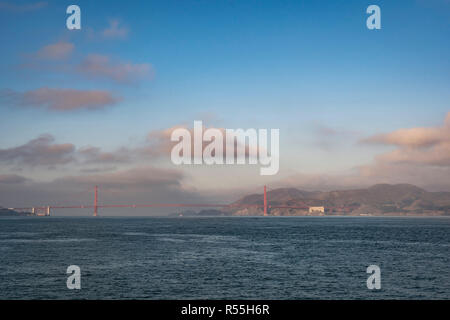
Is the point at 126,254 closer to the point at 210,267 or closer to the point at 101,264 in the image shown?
the point at 101,264

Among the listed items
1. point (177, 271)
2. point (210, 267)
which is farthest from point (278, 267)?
point (177, 271)

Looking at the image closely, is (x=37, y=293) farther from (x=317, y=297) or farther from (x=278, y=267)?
(x=278, y=267)

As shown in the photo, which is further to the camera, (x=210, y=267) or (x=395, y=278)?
(x=210, y=267)

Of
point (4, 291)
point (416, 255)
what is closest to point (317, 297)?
point (4, 291)
